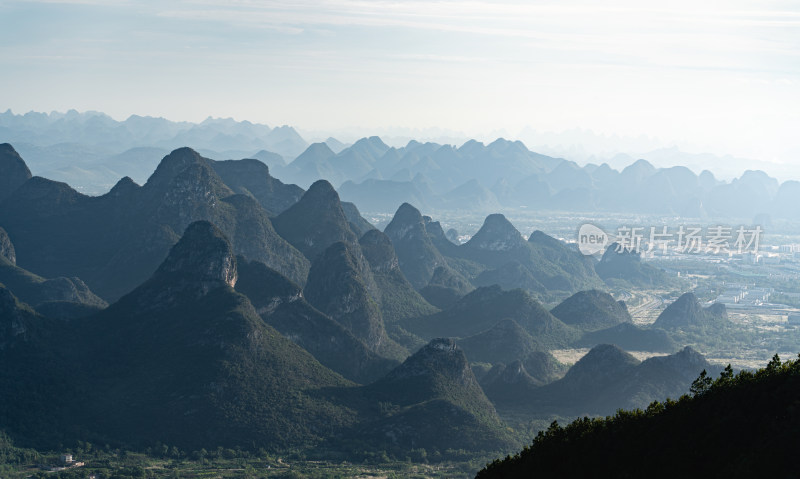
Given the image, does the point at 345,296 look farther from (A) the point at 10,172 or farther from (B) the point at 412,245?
(A) the point at 10,172

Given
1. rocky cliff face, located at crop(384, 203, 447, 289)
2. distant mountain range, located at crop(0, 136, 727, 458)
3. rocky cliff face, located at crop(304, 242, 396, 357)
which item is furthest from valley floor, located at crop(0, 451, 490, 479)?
rocky cliff face, located at crop(384, 203, 447, 289)

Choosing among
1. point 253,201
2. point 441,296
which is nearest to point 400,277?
point 441,296

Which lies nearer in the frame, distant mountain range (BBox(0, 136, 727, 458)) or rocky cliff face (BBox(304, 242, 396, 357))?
distant mountain range (BBox(0, 136, 727, 458))

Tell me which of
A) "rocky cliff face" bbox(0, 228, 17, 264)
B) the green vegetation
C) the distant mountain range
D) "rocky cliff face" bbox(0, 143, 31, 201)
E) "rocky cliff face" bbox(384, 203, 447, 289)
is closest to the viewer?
the green vegetation

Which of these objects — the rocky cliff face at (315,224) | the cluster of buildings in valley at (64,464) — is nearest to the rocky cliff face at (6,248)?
the rocky cliff face at (315,224)

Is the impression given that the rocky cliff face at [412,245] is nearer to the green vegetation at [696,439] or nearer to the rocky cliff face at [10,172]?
the rocky cliff face at [10,172]

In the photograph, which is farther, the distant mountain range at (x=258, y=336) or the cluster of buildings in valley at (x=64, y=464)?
the distant mountain range at (x=258, y=336)

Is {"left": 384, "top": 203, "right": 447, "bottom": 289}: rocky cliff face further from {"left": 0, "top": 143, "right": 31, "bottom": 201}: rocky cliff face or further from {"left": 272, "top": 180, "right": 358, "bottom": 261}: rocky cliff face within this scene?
{"left": 0, "top": 143, "right": 31, "bottom": 201}: rocky cliff face

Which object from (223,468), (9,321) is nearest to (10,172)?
(9,321)

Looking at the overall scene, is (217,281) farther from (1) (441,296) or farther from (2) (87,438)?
(1) (441,296)
